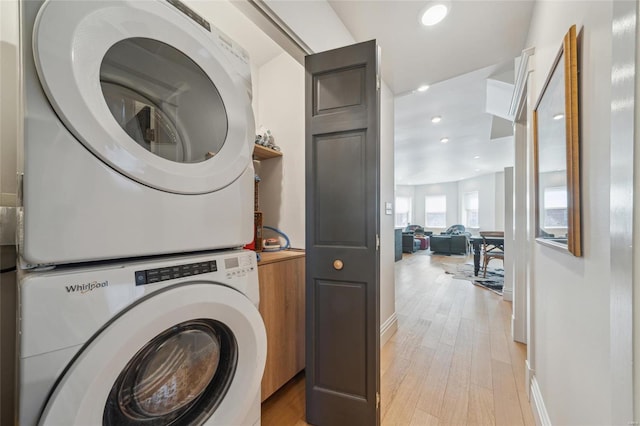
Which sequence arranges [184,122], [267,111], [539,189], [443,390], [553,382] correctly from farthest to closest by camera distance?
1. [267,111]
2. [443,390]
3. [539,189]
4. [553,382]
5. [184,122]

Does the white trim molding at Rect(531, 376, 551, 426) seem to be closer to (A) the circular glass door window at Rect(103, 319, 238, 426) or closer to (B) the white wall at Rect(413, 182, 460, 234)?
(A) the circular glass door window at Rect(103, 319, 238, 426)

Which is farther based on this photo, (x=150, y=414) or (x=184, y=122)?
(x=184, y=122)

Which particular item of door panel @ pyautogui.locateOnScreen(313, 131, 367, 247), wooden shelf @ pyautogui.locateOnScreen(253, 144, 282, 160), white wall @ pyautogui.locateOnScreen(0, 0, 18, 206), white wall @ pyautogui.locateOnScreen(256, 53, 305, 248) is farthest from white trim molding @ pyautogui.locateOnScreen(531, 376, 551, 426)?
white wall @ pyautogui.locateOnScreen(0, 0, 18, 206)

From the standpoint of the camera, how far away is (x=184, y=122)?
0.87 meters

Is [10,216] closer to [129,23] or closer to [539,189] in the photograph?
[129,23]

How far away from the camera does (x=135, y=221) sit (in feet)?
2.07

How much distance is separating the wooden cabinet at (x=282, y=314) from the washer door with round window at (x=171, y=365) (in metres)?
0.53

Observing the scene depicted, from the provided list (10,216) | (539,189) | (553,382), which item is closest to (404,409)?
(553,382)

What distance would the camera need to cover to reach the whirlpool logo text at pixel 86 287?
0.53m

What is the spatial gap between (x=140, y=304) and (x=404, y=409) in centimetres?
160

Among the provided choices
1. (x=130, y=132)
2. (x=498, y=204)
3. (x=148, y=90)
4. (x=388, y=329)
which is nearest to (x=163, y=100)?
(x=148, y=90)

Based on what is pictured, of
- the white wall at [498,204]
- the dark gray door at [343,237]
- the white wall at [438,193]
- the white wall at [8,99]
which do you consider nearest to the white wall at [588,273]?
the dark gray door at [343,237]

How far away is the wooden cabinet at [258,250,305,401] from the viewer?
1.43 metres

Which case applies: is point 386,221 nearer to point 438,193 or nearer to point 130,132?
point 130,132
